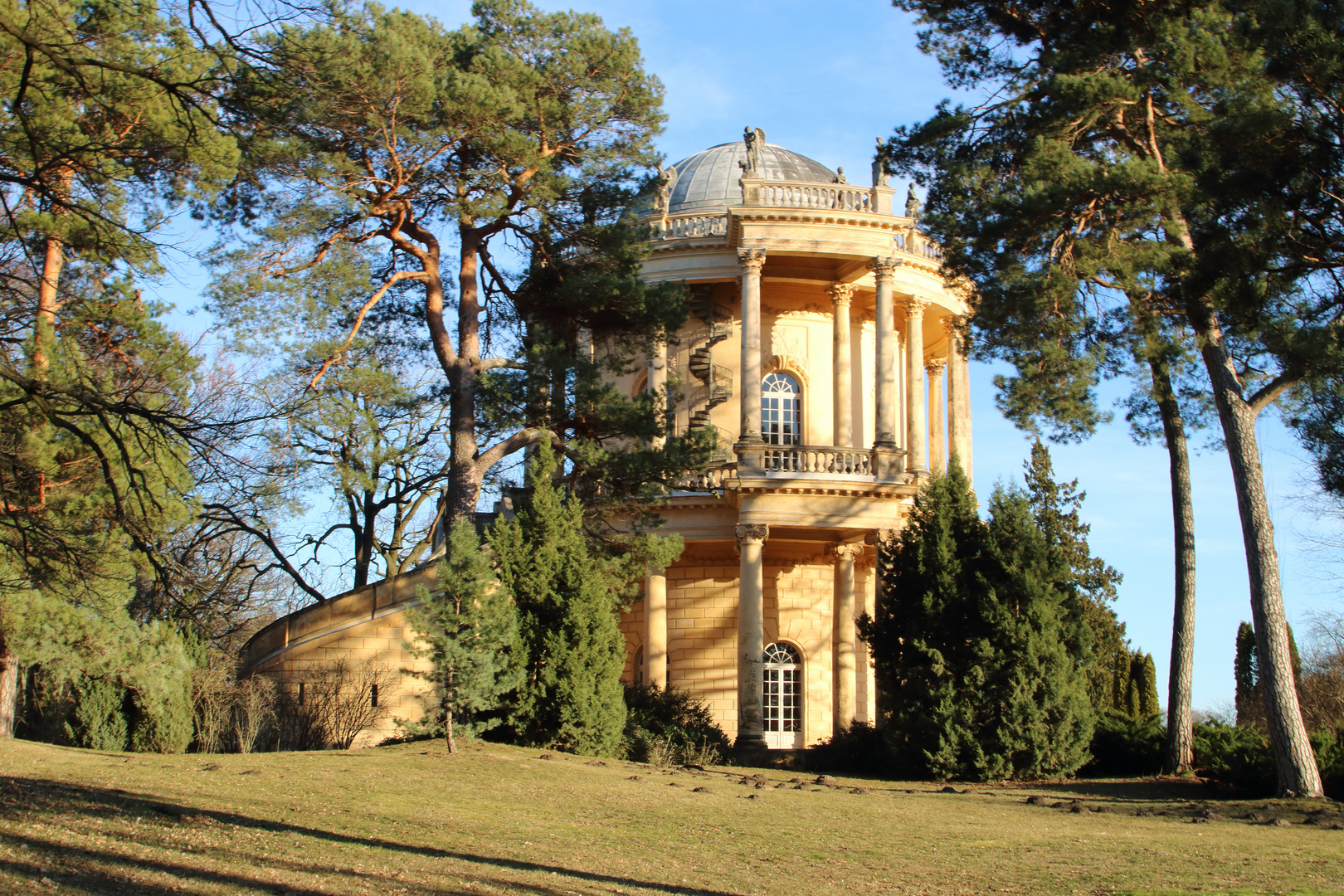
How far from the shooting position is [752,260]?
28.4 meters

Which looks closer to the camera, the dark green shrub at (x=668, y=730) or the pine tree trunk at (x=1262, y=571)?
the pine tree trunk at (x=1262, y=571)

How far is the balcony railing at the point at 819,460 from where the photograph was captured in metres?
27.4

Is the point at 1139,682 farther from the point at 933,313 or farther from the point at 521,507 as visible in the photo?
the point at 521,507

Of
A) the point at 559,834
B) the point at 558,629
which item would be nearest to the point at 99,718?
the point at 558,629

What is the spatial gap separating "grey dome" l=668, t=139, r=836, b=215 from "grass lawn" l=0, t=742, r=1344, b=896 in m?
21.6

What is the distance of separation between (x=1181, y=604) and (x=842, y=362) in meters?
11.2

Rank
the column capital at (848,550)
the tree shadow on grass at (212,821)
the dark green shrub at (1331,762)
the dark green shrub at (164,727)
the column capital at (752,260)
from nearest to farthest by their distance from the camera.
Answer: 1. the tree shadow on grass at (212,821)
2. the dark green shrub at (1331,762)
3. the dark green shrub at (164,727)
4. the column capital at (752,260)
5. the column capital at (848,550)

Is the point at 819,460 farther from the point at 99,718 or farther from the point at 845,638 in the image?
the point at 99,718

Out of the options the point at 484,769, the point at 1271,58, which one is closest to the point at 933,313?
the point at 1271,58

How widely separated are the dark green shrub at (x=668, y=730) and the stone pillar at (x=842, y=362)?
8767 millimetres

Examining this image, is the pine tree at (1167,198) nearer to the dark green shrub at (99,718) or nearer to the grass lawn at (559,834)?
the grass lawn at (559,834)

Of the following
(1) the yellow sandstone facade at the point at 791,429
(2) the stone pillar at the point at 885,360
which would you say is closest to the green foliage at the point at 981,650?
(1) the yellow sandstone facade at the point at 791,429

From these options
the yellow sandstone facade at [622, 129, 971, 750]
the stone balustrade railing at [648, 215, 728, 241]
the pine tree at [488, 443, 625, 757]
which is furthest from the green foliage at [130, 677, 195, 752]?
the stone balustrade railing at [648, 215, 728, 241]

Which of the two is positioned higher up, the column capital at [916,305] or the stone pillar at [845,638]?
the column capital at [916,305]
